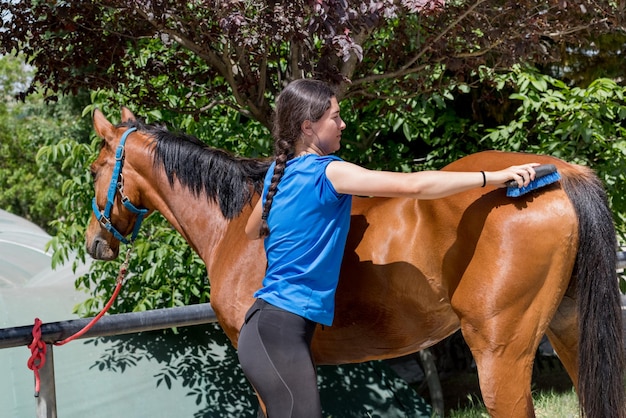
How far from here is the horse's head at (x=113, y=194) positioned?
341cm

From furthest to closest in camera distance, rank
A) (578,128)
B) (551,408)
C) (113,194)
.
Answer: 1. (551,408)
2. (578,128)
3. (113,194)

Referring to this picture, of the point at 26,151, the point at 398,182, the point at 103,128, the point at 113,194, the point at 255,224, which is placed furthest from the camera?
the point at 26,151

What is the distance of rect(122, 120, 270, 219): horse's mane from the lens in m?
3.21

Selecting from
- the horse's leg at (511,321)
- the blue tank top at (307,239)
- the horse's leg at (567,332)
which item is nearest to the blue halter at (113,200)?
the blue tank top at (307,239)

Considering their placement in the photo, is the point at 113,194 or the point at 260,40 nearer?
the point at 113,194

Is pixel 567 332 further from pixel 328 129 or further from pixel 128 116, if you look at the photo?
pixel 128 116

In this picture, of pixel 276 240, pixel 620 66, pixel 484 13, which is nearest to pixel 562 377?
pixel 620 66

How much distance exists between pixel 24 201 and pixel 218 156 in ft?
57.2

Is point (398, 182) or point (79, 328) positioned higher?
point (398, 182)

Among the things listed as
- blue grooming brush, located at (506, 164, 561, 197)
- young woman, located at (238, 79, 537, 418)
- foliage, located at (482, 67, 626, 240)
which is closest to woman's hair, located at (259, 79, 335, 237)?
young woman, located at (238, 79, 537, 418)

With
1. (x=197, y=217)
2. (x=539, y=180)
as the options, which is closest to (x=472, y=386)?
(x=197, y=217)

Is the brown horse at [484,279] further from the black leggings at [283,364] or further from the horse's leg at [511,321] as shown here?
the black leggings at [283,364]

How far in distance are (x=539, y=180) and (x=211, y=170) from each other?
158 centimetres

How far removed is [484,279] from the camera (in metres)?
2.42
